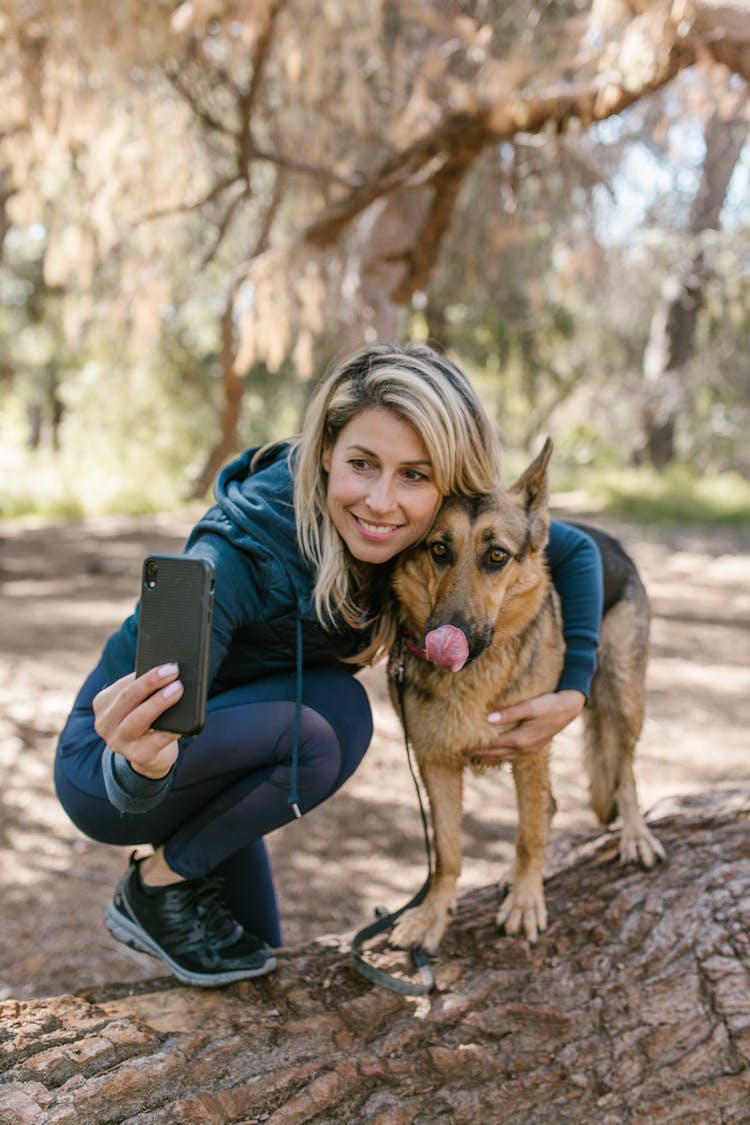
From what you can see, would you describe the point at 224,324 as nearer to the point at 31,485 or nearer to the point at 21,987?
the point at 21,987

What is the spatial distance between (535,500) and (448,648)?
0.63m

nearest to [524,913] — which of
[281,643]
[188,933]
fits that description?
[188,933]

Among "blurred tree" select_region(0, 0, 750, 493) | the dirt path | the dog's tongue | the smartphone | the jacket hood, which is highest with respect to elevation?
"blurred tree" select_region(0, 0, 750, 493)

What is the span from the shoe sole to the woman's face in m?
1.05

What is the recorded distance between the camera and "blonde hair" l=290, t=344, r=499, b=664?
2.14 meters

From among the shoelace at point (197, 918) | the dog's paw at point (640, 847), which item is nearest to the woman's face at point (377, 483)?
the shoelace at point (197, 918)

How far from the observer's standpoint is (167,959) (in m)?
2.17

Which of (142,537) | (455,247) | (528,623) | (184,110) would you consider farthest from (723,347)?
(528,623)

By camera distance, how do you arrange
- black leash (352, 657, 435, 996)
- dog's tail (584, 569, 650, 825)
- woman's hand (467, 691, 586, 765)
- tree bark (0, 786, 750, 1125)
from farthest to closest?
dog's tail (584, 569, 650, 825) < woman's hand (467, 691, 586, 765) < black leash (352, 657, 435, 996) < tree bark (0, 786, 750, 1125)

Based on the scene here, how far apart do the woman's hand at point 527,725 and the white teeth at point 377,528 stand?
63 centimetres

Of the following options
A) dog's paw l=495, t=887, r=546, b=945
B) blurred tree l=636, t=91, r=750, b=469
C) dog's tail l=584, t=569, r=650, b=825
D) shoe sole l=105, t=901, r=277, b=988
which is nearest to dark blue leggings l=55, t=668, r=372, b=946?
shoe sole l=105, t=901, r=277, b=988

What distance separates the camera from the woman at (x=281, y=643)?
84.2 inches

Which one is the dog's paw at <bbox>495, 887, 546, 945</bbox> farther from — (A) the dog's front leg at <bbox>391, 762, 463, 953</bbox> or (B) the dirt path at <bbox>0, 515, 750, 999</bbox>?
(B) the dirt path at <bbox>0, 515, 750, 999</bbox>

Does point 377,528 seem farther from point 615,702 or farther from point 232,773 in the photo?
point 615,702
